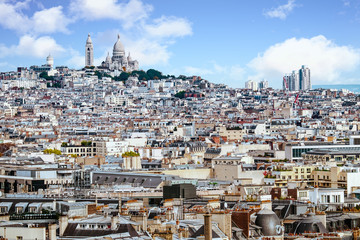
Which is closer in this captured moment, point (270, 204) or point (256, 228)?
point (256, 228)

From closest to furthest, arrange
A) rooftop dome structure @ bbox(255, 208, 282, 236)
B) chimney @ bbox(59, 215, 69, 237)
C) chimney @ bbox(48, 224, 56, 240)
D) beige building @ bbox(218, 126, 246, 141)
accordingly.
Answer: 1. chimney @ bbox(48, 224, 56, 240)
2. chimney @ bbox(59, 215, 69, 237)
3. rooftop dome structure @ bbox(255, 208, 282, 236)
4. beige building @ bbox(218, 126, 246, 141)

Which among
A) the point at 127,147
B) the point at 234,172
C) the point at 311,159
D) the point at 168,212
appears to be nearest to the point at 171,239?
the point at 168,212

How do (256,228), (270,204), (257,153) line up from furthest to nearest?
(257,153), (270,204), (256,228)

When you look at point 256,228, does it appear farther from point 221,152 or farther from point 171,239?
point 221,152

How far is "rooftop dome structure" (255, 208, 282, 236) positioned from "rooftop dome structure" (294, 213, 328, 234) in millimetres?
695

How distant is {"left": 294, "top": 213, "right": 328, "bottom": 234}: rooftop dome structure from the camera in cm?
2845

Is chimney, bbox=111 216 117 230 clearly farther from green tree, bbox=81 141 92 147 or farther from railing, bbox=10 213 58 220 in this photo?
green tree, bbox=81 141 92 147

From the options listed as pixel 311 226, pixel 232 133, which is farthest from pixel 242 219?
pixel 232 133

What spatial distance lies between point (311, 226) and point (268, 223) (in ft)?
4.07

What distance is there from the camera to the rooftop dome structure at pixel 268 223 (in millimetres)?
27953

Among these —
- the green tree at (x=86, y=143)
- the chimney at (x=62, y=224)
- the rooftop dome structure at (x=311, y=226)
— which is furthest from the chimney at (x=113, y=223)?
the green tree at (x=86, y=143)

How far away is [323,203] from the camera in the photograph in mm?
38531

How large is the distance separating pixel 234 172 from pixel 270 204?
2951cm

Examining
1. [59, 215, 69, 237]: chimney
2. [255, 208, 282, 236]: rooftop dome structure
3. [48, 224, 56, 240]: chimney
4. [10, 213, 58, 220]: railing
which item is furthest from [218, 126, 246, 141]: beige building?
[48, 224, 56, 240]: chimney
